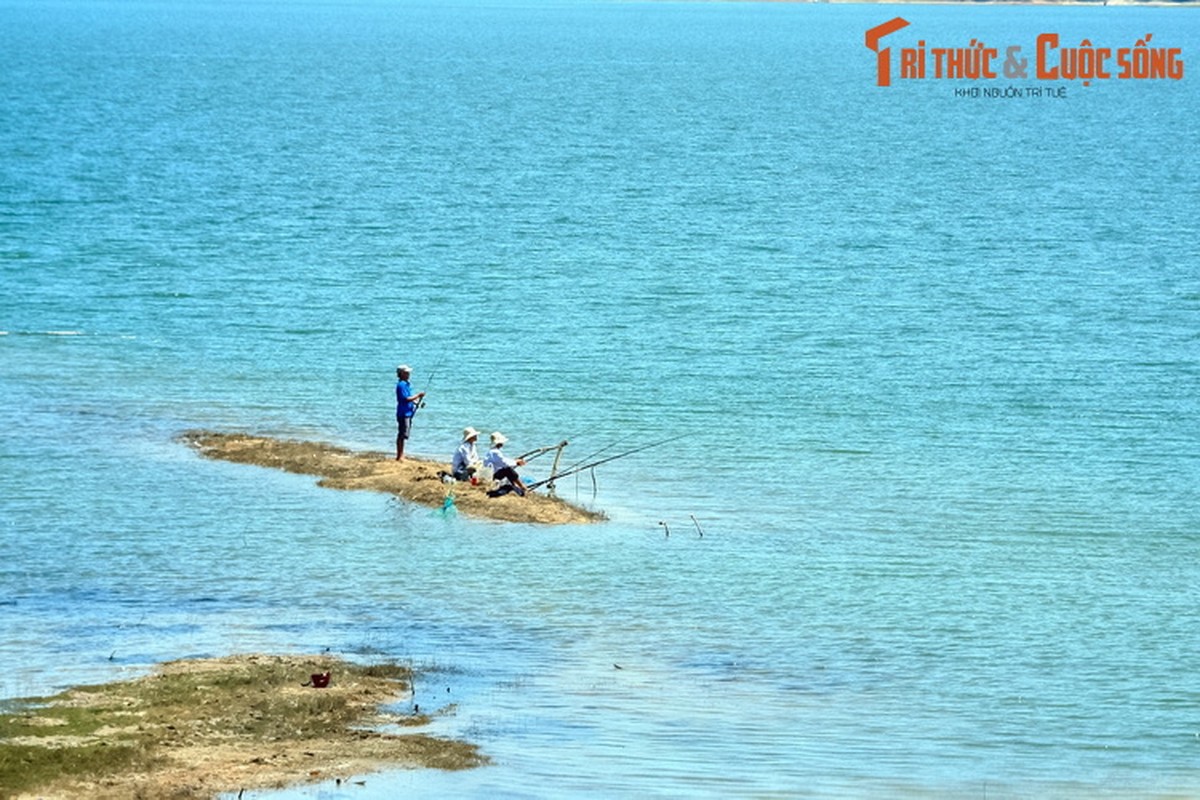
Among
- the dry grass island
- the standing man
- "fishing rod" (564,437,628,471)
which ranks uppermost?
the standing man

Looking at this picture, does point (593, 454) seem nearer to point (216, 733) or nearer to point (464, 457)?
point (464, 457)

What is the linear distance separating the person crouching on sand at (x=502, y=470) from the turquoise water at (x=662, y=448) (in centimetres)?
152

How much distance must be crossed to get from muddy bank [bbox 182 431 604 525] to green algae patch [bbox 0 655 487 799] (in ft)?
26.6

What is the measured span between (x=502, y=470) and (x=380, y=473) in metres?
2.70

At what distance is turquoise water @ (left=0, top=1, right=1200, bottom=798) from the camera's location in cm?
2123

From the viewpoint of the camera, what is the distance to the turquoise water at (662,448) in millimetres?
21234

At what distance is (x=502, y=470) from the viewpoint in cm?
2969

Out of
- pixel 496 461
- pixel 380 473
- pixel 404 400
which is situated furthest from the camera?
pixel 380 473

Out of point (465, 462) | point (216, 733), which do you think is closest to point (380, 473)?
point (465, 462)

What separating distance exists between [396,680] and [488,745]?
2.27 m

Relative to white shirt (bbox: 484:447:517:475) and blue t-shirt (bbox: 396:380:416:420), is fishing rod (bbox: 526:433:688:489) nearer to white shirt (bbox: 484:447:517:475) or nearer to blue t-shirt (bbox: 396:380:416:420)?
white shirt (bbox: 484:447:517:475)

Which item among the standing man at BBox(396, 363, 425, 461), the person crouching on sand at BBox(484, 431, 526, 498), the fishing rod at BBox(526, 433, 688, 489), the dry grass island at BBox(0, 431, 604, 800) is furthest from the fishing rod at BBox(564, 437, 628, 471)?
the dry grass island at BBox(0, 431, 604, 800)

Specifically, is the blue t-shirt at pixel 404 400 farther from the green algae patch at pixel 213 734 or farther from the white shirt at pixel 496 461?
the green algae patch at pixel 213 734

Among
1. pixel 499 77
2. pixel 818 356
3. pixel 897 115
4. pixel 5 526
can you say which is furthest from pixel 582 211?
pixel 499 77
